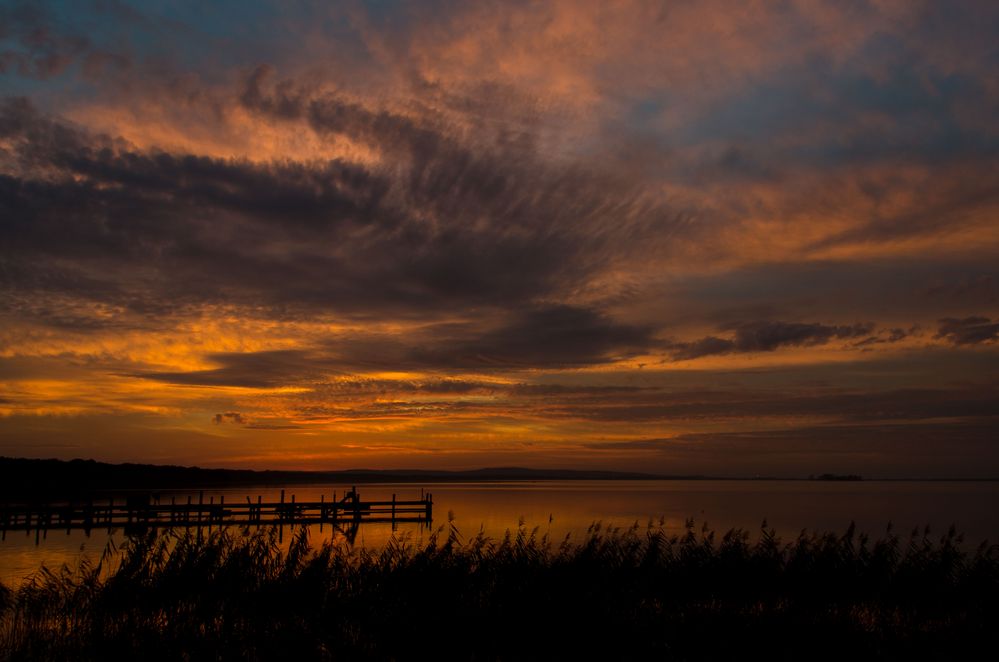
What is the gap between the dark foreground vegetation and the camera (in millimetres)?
14477

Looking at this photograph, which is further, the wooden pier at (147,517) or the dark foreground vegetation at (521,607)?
the wooden pier at (147,517)

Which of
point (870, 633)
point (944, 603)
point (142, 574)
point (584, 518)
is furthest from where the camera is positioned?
Result: point (584, 518)

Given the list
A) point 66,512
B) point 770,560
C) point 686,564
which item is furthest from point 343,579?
point 66,512

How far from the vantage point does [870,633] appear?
594 inches

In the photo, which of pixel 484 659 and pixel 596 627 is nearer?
pixel 484 659

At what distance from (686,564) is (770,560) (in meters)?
2.48

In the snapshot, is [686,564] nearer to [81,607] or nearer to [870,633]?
[870,633]

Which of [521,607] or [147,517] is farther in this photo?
[147,517]

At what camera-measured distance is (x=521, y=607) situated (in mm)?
17156

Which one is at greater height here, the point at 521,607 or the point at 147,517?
the point at 521,607

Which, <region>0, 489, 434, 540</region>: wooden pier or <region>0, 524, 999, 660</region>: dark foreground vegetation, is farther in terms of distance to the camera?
<region>0, 489, 434, 540</region>: wooden pier

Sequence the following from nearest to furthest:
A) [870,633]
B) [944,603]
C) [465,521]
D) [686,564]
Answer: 1. [870,633]
2. [944,603]
3. [686,564]
4. [465,521]

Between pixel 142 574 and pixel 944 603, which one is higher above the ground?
pixel 142 574

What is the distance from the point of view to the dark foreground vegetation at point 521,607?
14477mm
